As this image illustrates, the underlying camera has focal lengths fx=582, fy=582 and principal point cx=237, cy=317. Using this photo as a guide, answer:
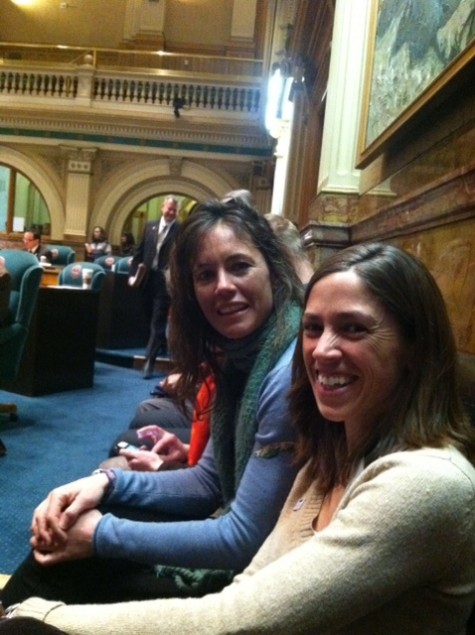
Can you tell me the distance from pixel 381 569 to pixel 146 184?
1051 centimetres

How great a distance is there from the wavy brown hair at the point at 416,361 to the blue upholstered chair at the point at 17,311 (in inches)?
103

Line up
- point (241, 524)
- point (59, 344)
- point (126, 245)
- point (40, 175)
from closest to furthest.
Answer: point (241, 524) → point (59, 344) → point (126, 245) → point (40, 175)

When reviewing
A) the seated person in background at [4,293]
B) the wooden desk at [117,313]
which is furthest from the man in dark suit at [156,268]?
the seated person in background at [4,293]

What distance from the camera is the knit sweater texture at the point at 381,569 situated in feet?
1.94

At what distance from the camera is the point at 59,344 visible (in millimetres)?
4168

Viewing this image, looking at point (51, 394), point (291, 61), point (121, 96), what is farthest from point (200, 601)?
point (121, 96)

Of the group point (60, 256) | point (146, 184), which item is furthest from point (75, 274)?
point (146, 184)

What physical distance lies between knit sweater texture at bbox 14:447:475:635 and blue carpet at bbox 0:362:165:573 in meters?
1.47

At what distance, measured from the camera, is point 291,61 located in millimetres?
5836

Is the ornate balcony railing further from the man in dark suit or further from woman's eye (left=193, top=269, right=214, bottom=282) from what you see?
woman's eye (left=193, top=269, right=214, bottom=282)

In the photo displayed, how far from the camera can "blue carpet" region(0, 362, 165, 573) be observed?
2.18 m

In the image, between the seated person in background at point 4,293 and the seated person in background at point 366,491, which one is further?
the seated person in background at point 4,293

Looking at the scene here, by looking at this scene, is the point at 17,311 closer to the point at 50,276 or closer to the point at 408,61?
the point at 408,61

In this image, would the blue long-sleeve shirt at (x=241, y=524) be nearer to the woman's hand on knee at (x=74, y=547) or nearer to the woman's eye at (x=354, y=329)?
the woman's hand on knee at (x=74, y=547)
